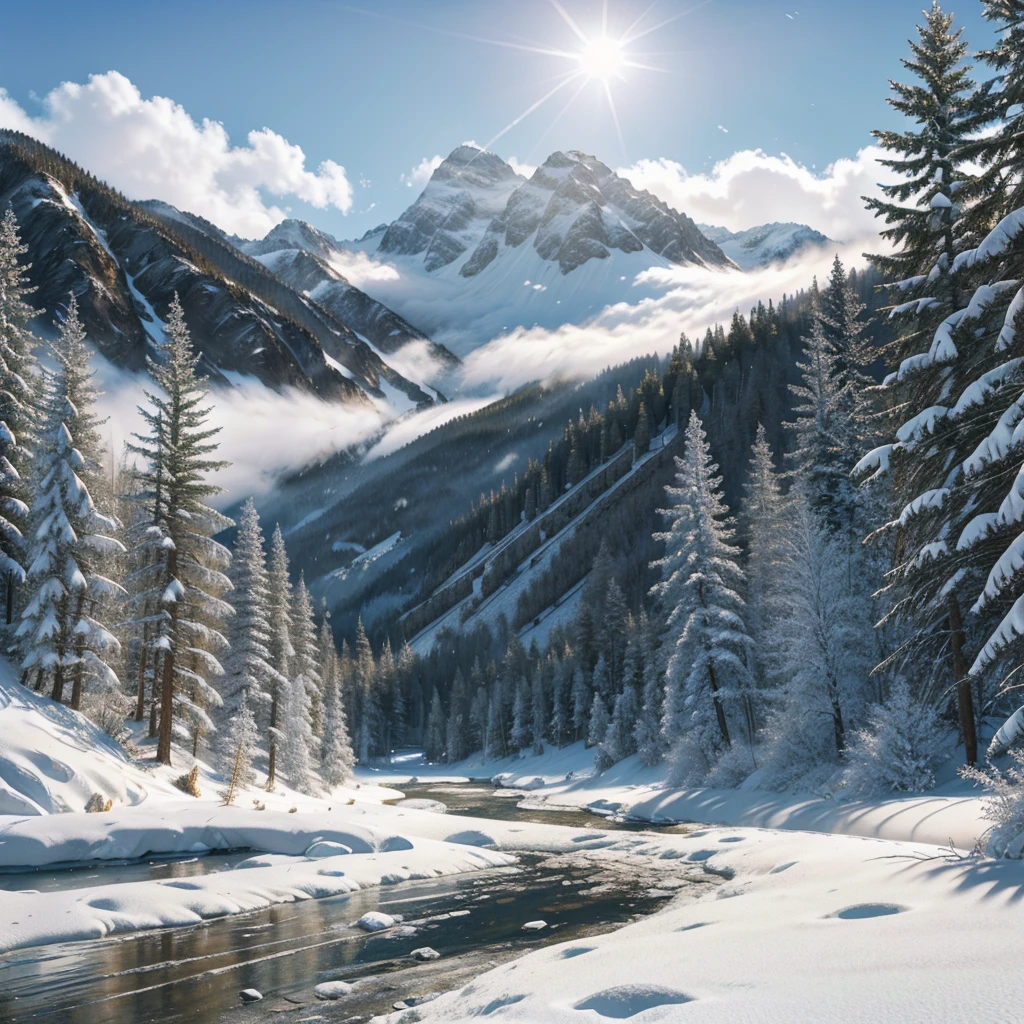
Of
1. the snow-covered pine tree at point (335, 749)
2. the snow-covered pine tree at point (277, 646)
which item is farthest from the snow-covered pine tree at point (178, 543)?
the snow-covered pine tree at point (335, 749)

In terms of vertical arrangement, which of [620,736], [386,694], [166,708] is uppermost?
[166,708]

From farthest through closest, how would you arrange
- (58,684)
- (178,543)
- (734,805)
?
(178,543)
(734,805)
(58,684)

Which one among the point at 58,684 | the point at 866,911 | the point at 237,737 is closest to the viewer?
the point at 866,911

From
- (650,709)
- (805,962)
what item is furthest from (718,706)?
(805,962)

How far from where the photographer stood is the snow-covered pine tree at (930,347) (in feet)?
51.8

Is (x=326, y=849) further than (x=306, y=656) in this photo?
No

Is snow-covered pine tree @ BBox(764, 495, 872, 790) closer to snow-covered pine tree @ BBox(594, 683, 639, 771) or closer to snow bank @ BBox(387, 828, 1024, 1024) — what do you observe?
snow bank @ BBox(387, 828, 1024, 1024)

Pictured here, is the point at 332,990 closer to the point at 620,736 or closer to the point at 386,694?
→ the point at 620,736

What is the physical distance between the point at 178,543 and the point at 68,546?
15.0 ft

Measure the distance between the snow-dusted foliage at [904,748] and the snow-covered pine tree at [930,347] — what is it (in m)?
1.26

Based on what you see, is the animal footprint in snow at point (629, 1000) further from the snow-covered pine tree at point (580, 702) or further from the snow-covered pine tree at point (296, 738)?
the snow-covered pine tree at point (580, 702)

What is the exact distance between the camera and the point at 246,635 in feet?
139

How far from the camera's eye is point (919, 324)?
870 inches

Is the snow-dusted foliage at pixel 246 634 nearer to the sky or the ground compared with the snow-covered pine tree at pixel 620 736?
nearer to the sky
